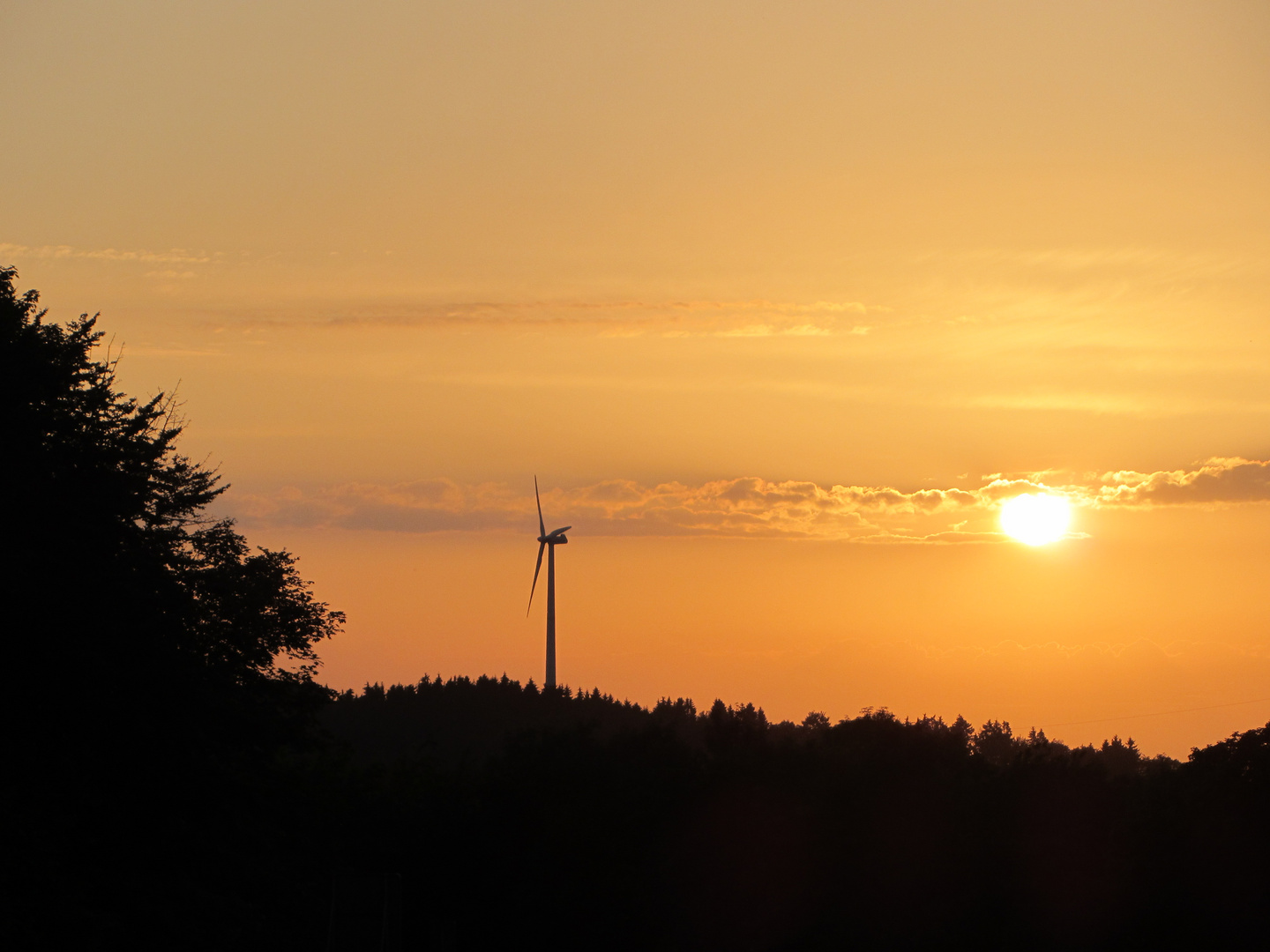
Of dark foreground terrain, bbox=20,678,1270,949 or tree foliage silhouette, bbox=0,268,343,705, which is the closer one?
tree foliage silhouette, bbox=0,268,343,705

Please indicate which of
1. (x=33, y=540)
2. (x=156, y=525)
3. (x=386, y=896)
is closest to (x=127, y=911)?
(x=33, y=540)

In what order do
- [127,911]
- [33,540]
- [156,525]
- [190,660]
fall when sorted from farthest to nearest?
[156,525], [190,660], [127,911], [33,540]

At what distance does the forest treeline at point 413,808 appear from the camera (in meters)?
34.5

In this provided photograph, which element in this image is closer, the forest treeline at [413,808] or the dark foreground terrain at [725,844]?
the forest treeline at [413,808]

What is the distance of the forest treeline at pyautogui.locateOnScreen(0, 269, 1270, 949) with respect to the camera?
34469mm

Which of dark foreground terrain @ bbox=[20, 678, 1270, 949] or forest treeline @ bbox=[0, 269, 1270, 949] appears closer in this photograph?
forest treeline @ bbox=[0, 269, 1270, 949]

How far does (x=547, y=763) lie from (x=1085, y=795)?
91.2ft

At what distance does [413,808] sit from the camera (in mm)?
69125

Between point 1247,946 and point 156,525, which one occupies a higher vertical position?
point 156,525

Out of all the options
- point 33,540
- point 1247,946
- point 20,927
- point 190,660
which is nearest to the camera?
point 20,927

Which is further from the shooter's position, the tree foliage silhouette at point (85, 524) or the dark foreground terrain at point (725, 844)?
the dark foreground terrain at point (725, 844)

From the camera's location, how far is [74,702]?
3500cm

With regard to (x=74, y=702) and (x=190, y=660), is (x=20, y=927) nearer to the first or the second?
(x=74, y=702)

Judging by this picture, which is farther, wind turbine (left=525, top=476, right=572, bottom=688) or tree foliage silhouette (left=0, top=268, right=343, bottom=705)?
wind turbine (left=525, top=476, right=572, bottom=688)
